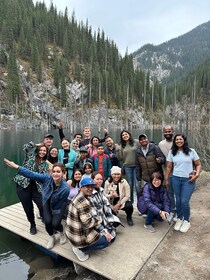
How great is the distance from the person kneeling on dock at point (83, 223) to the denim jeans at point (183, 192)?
211 cm

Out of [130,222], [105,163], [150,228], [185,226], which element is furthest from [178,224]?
[105,163]

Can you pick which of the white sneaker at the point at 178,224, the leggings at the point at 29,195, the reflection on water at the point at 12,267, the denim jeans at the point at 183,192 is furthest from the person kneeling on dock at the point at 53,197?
the white sneaker at the point at 178,224

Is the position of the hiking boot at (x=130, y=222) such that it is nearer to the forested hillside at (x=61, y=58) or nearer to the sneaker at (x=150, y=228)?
the sneaker at (x=150, y=228)

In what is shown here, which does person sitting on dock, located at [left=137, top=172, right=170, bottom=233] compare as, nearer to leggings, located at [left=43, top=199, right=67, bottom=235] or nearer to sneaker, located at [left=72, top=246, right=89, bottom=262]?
sneaker, located at [left=72, top=246, right=89, bottom=262]

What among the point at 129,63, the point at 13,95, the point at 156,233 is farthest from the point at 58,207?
the point at 129,63

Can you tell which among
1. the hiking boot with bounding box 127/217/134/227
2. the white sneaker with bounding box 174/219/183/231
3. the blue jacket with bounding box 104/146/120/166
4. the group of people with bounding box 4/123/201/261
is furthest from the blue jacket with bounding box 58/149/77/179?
the white sneaker with bounding box 174/219/183/231

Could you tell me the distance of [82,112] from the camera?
73125 mm

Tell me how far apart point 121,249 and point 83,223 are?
1057mm

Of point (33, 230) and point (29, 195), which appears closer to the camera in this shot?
point (29, 195)

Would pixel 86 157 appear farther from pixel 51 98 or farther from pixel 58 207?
pixel 51 98

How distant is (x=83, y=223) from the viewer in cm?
408

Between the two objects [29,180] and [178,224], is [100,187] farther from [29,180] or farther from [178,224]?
[178,224]

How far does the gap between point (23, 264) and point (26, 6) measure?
12306cm

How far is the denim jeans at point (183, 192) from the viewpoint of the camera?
512 centimetres
